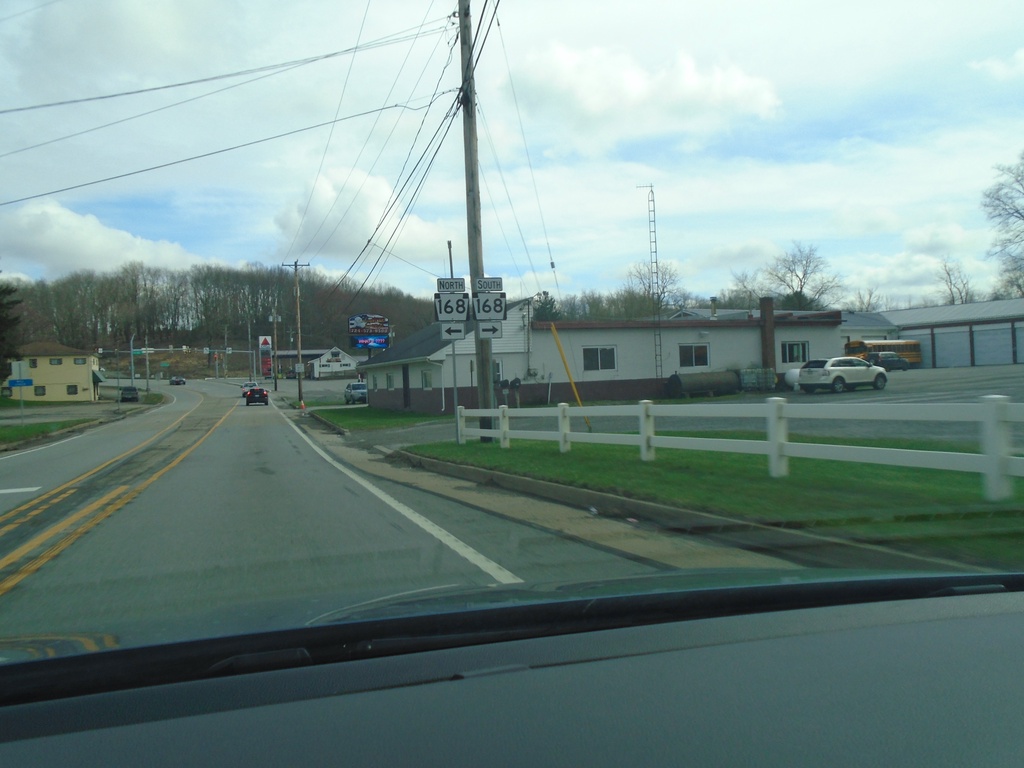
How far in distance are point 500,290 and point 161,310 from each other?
128m

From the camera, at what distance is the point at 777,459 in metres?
10.4

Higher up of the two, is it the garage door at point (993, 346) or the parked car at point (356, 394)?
the garage door at point (993, 346)

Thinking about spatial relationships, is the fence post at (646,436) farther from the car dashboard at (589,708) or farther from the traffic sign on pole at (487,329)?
the car dashboard at (589,708)

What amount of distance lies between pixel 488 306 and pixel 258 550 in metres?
10.2

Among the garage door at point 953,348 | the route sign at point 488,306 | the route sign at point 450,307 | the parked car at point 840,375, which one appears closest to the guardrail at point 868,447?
the route sign at point 488,306

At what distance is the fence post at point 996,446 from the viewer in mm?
7879

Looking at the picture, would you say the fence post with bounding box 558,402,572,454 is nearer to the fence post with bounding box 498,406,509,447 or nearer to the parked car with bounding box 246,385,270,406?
the fence post with bounding box 498,406,509,447

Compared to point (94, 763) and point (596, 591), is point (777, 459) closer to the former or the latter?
point (596, 591)

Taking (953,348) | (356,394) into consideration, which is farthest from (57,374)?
(953,348)

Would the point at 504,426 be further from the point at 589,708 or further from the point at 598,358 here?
the point at 598,358

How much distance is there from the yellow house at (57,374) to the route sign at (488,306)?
81.4 metres

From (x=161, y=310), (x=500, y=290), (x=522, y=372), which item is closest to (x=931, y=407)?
(x=500, y=290)

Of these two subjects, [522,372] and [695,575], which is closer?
[695,575]

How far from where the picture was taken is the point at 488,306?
17.6 meters
